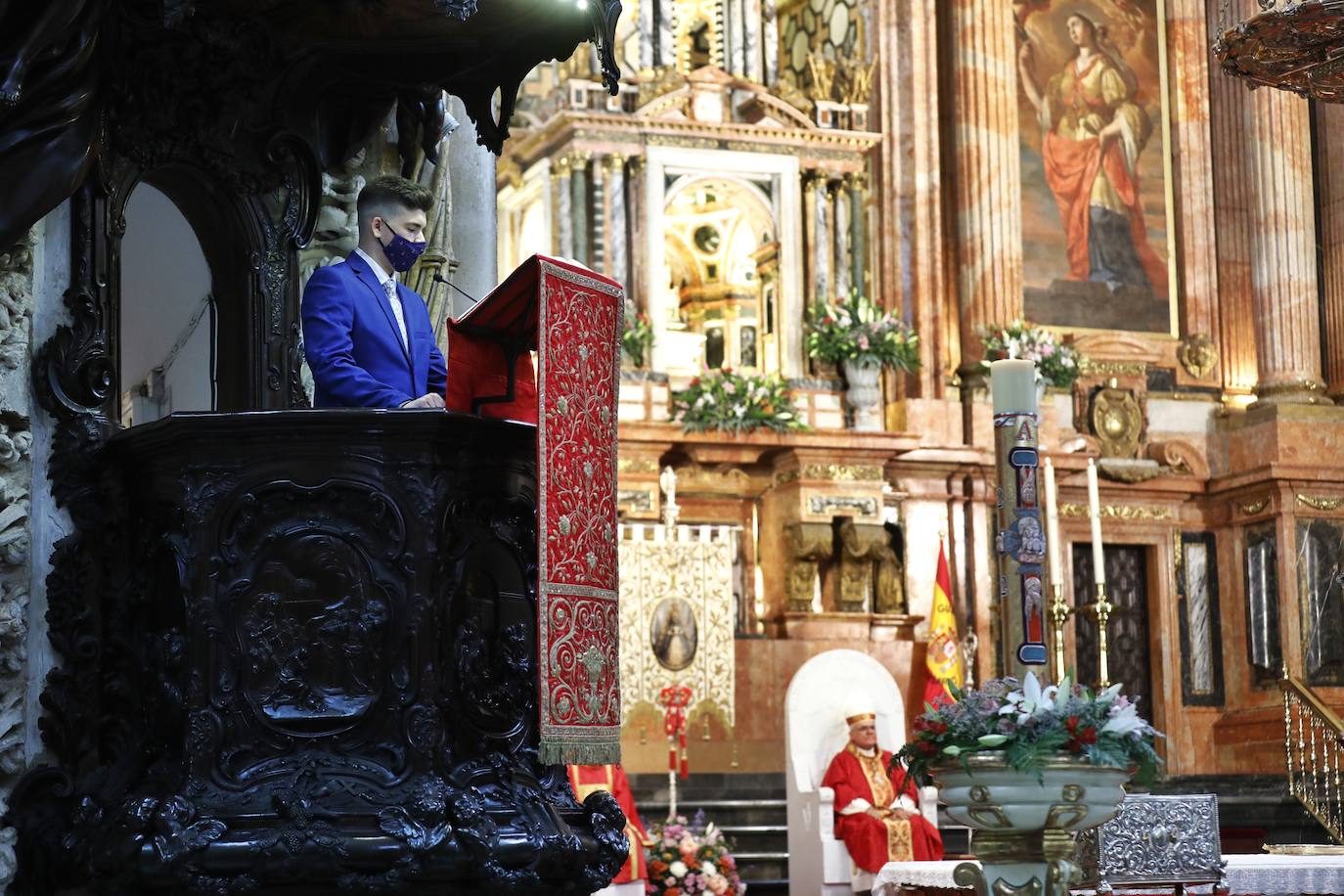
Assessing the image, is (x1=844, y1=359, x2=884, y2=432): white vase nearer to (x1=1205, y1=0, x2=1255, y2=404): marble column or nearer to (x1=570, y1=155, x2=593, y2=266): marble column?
(x1=570, y1=155, x2=593, y2=266): marble column

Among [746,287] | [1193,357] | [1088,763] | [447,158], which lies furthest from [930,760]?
[1193,357]

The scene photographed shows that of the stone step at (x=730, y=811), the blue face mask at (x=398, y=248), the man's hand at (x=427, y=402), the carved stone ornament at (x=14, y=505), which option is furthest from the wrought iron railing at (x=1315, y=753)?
the carved stone ornament at (x=14, y=505)

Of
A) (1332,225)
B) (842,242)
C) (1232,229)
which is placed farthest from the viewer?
(1332,225)

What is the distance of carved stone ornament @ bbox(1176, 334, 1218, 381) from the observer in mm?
21125

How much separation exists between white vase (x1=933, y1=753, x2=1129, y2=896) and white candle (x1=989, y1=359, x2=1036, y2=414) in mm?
1216

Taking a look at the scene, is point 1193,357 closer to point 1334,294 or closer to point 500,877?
point 1334,294

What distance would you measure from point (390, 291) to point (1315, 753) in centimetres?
1424

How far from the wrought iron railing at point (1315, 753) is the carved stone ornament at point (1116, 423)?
108 inches

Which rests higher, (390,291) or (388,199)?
(388,199)

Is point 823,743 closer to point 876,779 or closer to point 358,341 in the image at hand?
point 876,779

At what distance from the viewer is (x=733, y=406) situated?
18.3m

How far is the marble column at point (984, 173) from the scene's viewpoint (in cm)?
2005

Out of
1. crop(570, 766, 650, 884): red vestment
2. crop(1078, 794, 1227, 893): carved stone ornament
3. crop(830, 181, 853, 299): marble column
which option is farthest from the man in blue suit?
crop(830, 181, 853, 299): marble column

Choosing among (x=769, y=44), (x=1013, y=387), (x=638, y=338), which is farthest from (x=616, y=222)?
(x=1013, y=387)
